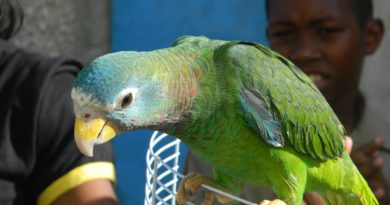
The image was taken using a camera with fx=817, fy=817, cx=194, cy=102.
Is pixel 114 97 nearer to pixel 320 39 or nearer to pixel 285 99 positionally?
pixel 285 99

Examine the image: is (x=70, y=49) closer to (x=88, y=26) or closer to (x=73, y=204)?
(x=88, y=26)

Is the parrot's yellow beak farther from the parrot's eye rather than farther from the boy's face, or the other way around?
the boy's face

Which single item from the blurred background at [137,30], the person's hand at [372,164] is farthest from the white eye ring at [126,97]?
the blurred background at [137,30]

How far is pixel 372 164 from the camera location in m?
1.56

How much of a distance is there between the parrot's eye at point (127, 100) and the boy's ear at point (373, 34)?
97 centimetres

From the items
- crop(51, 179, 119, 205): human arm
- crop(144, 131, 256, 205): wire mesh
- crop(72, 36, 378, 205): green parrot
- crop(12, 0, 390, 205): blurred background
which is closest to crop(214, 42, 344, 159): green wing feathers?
crop(72, 36, 378, 205): green parrot

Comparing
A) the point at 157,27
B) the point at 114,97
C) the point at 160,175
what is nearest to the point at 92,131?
the point at 114,97

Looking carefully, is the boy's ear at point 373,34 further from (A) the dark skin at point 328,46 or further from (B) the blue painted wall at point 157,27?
(B) the blue painted wall at point 157,27

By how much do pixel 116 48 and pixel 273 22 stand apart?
69 centimetres

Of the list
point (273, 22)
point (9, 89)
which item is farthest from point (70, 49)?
point (9, 89)

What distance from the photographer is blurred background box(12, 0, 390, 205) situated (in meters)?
1.92

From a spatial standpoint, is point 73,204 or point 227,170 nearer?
point 227,170

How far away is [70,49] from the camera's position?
7.88 feet

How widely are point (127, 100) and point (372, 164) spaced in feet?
2.58
